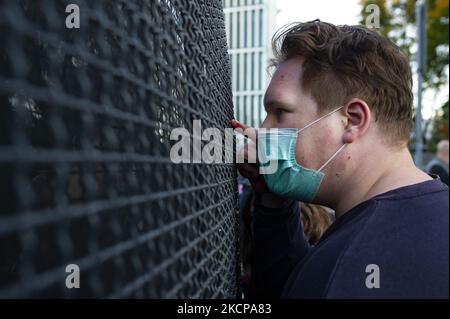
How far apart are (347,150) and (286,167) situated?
0.81 ft

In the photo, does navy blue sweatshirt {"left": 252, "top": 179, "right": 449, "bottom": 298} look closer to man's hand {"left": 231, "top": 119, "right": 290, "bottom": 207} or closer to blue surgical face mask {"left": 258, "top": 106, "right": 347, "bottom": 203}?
blue surgical face mask {"left": 258, "top": 106, "right": 347, "bottom": 203}

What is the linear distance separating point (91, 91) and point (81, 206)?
15 cm

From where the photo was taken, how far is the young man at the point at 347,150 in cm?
115

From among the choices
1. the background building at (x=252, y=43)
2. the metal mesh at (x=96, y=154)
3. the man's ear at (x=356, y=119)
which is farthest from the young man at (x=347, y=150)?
the background building at (x=252, y=43)

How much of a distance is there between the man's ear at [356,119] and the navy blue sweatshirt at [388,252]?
0.27m

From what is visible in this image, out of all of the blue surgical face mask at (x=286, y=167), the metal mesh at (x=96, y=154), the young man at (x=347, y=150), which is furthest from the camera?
the blue surgical face mask at (x=286, y=167)

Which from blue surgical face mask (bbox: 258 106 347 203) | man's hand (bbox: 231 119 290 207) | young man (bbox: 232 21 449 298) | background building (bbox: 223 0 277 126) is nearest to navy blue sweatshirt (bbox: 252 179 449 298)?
young man (bbox: 232 21 449 298)

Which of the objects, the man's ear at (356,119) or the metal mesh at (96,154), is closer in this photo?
the metal mesh at (96,154)

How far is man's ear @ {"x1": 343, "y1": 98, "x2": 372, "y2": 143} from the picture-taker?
1.54m

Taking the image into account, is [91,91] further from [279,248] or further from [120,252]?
[279,248]

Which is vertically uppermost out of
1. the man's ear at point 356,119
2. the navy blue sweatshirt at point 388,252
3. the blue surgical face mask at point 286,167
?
the man's ear at point 356,119

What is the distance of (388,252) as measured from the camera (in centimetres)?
107

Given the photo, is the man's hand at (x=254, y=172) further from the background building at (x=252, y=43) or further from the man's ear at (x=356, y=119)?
the background building at (x=252, y=43)
